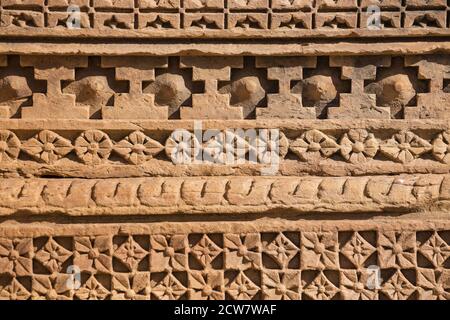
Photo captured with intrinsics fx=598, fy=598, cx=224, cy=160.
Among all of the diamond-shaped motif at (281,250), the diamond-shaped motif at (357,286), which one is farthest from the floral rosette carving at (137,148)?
the diamond-shaped motif at (357,286)

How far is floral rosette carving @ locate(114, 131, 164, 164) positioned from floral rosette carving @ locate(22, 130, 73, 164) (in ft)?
0.86

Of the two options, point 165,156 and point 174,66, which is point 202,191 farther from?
point 174,66

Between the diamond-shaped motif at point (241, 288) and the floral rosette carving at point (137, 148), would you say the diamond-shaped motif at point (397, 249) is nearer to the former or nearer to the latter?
the diamond-shaped motif at point (241, 288)

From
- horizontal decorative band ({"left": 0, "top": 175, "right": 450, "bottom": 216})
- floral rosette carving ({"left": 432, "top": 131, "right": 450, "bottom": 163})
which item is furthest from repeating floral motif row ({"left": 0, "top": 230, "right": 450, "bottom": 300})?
floral rosette carving ({"left": 432, "top": 131, "right": 450, "bottom": 163})

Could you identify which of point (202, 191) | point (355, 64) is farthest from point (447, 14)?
point (202, 191)

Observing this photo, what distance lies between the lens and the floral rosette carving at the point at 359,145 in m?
3.04

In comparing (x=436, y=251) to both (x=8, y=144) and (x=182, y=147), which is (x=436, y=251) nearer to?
(x=182, y=147)

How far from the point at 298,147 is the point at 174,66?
0.76 meters

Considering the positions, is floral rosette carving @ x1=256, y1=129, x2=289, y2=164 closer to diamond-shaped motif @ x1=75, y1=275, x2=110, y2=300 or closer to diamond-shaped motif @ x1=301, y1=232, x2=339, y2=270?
diamond-shaped motif @ x1=301, y1=232, x2=339, y2=270

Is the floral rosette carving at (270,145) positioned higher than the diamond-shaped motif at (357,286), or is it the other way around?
the floral rosette carving at (270,145)

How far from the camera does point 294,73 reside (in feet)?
10.0

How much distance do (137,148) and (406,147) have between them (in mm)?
1365

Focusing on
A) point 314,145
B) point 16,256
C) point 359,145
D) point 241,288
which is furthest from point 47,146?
point 359,145

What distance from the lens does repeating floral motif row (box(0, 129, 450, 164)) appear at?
301 cm
